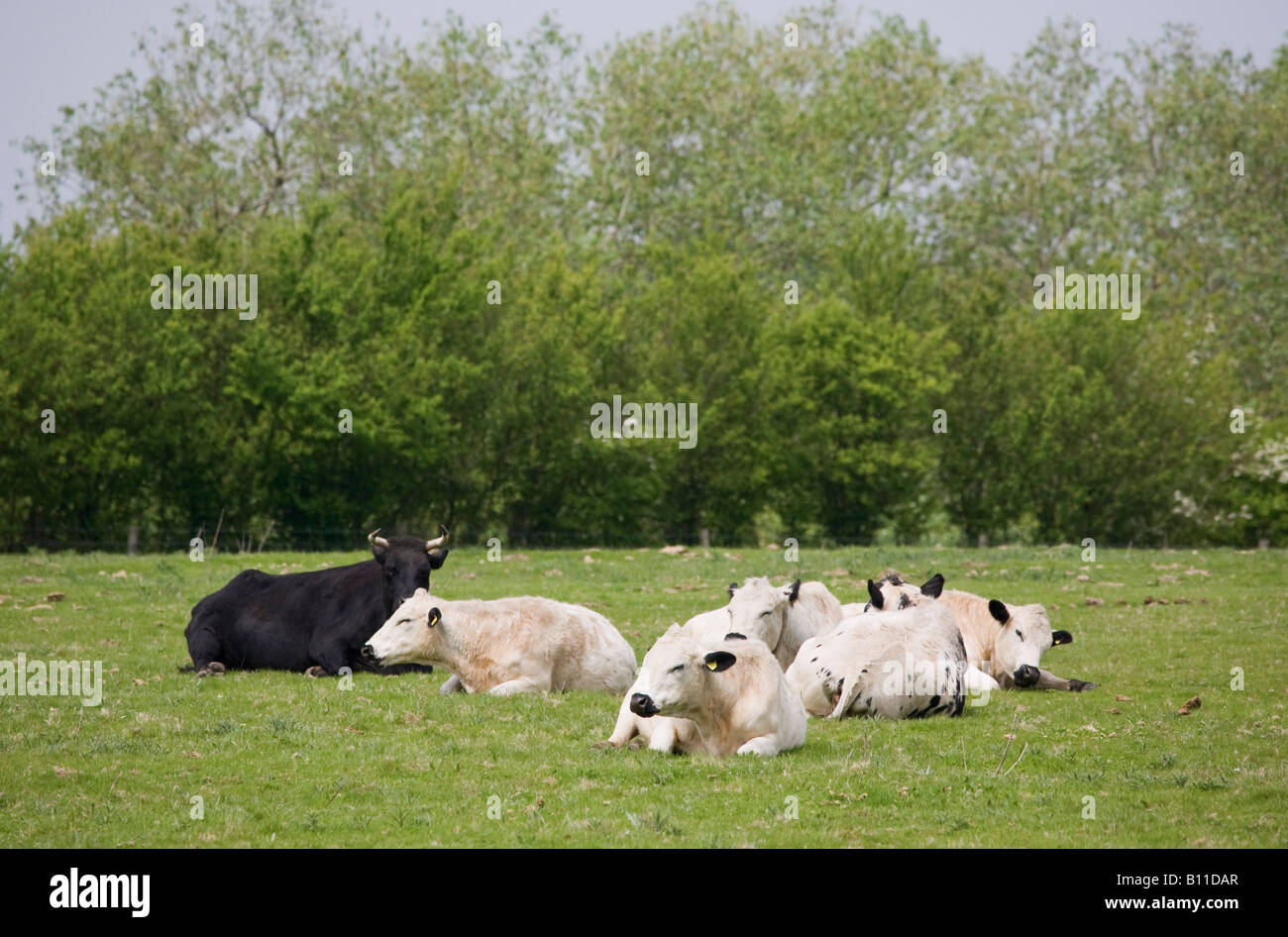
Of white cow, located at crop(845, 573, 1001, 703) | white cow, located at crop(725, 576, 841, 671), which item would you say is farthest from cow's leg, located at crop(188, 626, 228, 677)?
white cow, located at crop(845, 573, 1001, 703)

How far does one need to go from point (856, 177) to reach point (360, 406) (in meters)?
30.2

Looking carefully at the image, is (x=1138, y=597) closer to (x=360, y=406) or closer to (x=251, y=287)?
(x=360, y=406)

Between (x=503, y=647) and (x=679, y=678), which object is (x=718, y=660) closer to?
(x=679, y=678)

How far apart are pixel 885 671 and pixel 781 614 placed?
1823mm

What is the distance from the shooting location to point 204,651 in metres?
15.5

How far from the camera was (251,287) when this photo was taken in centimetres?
3828

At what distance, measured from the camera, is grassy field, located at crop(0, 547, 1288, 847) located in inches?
340

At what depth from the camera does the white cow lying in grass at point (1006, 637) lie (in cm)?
1448

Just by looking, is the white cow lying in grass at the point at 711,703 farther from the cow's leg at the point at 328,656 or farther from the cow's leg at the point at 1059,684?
the cow's leg at the point at 328,656

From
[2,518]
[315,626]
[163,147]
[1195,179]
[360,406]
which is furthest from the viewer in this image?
[1195,179]

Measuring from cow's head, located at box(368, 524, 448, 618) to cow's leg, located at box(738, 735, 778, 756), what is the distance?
18.6 feet
